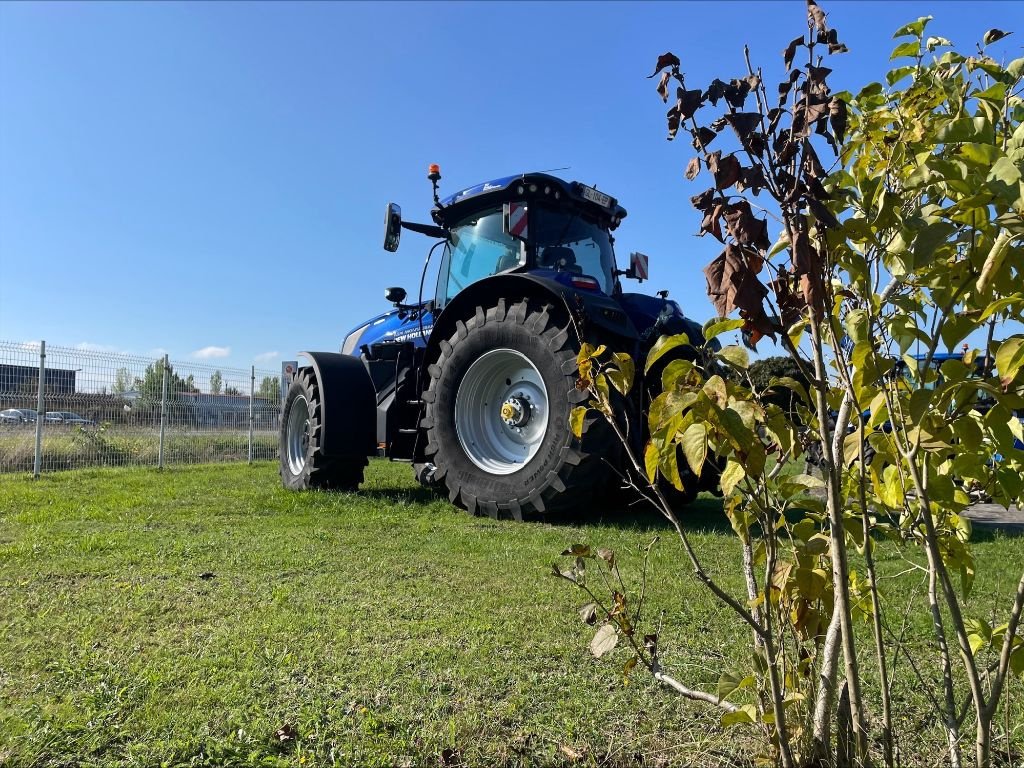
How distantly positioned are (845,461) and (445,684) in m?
1.26

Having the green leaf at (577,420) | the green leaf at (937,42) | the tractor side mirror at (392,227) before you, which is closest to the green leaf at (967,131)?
the green leaf at (937,42)

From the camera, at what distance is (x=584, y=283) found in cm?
507

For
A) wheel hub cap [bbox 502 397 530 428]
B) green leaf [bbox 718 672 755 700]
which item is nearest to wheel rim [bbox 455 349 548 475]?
wheel hub cap [bbox 502 397 530 428]

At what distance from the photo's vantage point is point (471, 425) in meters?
5.37

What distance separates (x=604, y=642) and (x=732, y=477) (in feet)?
1.29

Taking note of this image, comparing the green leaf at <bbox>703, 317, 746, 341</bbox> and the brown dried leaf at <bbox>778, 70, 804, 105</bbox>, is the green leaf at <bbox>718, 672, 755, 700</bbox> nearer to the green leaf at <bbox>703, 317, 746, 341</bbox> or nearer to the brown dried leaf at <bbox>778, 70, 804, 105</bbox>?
the green leaf at <bbox>703, 317, 746, 341</bbox>

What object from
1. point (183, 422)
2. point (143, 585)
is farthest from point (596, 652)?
point (183, 422)

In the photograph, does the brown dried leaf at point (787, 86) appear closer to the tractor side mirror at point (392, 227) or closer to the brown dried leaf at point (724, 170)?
the brown dried leaf at point (724, 170)

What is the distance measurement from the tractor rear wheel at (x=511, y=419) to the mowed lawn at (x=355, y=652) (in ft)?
1.58

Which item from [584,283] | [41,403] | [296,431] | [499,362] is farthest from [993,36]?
[41,403]

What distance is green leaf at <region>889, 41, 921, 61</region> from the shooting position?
1331 mm

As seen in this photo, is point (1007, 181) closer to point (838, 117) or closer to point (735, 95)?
point (838, 117)

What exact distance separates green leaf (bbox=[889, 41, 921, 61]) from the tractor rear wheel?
3.12 meters

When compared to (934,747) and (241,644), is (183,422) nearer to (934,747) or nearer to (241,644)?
(241,644)
